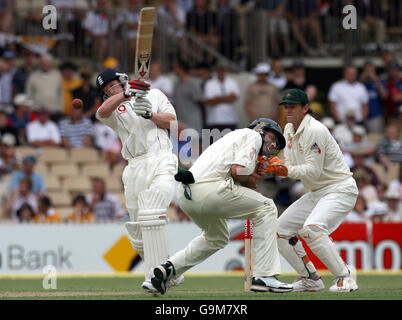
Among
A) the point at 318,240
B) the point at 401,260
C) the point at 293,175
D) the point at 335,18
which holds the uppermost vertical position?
the point at 335,18

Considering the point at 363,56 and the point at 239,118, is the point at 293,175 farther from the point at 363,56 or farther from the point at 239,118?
the point at 363,56

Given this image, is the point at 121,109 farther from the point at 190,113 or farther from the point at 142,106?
the point at 190,113

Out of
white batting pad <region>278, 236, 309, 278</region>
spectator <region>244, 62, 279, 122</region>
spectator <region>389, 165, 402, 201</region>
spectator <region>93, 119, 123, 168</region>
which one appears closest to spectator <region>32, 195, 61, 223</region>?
spectator <region>93, 119, 123, 168</region>

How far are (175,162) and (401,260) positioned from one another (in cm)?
661

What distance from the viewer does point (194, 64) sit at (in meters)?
19.9

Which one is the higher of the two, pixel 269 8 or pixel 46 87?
pixel 269 8

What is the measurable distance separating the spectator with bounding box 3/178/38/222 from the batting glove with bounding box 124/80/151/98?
7340 millimetres

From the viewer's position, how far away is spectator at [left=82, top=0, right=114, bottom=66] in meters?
20.0

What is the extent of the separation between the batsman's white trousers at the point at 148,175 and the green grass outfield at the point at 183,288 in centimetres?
98

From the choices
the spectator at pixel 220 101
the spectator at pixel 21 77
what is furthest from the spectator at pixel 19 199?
the spectator at pixel 220 101

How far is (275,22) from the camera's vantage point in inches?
796

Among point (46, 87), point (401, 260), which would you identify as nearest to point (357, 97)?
point (401, 260)

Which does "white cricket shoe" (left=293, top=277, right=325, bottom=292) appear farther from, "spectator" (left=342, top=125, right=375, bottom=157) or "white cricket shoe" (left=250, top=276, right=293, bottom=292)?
"spectator" (left=342, top=125, right=375, bottom=157)

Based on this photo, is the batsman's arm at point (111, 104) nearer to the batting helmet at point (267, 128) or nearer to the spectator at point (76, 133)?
the batting helmet at point (267, 128)
